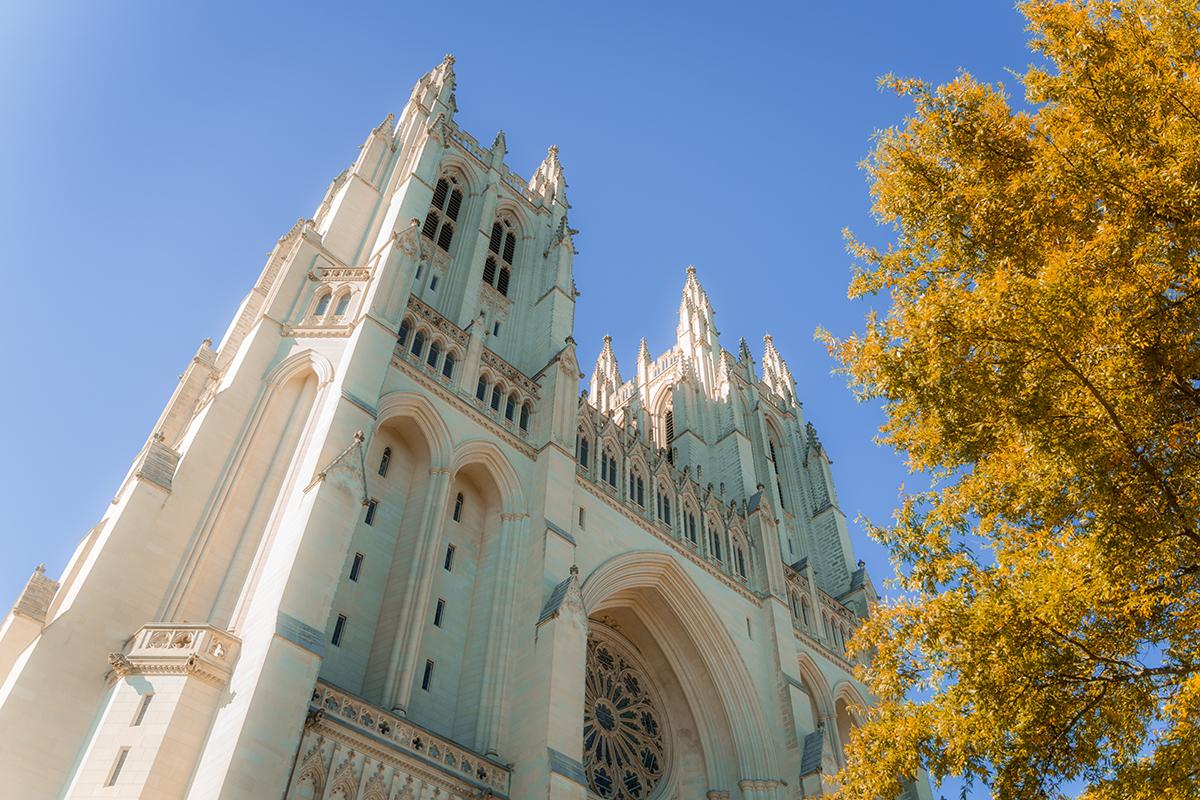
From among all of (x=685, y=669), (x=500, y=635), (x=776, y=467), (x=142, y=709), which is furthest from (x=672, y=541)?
(x=142, y=709)

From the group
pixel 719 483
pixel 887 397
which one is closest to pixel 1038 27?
pixel 887 397

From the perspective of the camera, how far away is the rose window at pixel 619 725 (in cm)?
2253

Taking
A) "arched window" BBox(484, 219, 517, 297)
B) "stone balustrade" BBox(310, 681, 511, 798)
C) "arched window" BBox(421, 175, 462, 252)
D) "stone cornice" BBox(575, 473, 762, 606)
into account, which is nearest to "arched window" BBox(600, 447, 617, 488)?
"stone cornice" BBox(575, 473, 762, 606)

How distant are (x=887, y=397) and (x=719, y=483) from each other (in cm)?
2346

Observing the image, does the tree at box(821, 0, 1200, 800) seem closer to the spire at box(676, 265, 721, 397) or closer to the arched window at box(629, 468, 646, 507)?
the arched window at box(629, 468, 646, 507)

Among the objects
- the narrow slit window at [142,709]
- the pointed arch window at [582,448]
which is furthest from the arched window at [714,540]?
the narrow slit window at [142,709]

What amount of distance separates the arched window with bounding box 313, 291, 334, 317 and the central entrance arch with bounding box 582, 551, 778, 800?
9.57m

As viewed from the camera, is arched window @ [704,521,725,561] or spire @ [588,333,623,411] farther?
spire @ [588,333,623,411]

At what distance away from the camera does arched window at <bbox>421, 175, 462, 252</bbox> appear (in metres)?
30.3

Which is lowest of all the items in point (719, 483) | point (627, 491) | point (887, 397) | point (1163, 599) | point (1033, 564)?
point (1163, 599)

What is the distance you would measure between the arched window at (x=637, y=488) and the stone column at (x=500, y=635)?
5872 millimetres

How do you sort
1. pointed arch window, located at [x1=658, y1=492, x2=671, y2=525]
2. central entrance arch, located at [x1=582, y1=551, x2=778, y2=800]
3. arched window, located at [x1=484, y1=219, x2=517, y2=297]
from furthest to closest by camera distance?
arched window, located at [x1=484, y1=219, x2=517, y2=297], pointed arch window, located at [x1=658, y1=492, x2=671, y2=525], central entrance arch, located at [x1=582, y1=551, x2=778, y2=800]

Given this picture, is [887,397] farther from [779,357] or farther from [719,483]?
[779,357]

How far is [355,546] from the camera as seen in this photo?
62.7 feet
